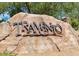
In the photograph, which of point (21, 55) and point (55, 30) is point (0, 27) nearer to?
point (21, 55)

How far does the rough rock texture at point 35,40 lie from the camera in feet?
17.4

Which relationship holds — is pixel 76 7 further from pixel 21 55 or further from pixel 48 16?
pixel 21 55

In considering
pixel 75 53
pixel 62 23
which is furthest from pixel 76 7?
pixel 75 53

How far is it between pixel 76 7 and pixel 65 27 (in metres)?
0.44

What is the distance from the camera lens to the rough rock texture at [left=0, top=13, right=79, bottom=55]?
17.4ft

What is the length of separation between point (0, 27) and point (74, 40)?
146 centimetres

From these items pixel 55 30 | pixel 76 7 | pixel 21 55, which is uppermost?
pixel 76 7

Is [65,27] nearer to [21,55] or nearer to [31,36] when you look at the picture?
[31,36]

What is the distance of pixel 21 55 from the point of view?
17.2 ft

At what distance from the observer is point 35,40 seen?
5355 millimetres

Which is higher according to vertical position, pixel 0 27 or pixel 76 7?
pixel 76 7

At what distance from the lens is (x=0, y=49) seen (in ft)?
17.3

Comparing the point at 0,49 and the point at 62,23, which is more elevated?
the point at 62,23

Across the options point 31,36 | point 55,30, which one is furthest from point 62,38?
point 31,36
